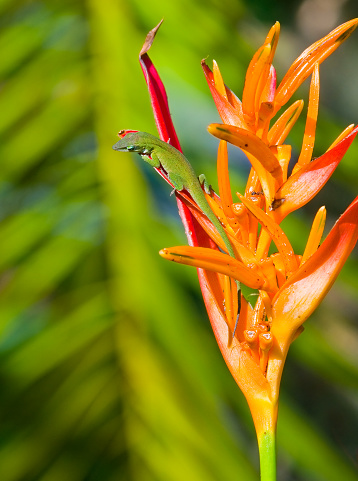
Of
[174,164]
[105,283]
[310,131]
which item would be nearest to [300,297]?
[310,131]

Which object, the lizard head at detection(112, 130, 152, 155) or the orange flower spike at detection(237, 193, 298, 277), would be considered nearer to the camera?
the orange flower spike at detection(237, 193, 298, 277)

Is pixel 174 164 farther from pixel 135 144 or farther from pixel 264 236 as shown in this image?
pixel 264 236

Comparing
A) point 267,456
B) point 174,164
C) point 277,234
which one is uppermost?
point 174,164

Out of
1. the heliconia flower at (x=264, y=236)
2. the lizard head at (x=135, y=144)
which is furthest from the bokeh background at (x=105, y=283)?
the heliconia flower at (x=264, y=236)

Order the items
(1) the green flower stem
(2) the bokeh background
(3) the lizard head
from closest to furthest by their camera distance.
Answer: (1) the green flower stem < (3) the lizard head < (2) the bokeh background

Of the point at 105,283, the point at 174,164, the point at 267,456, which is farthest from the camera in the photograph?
the point at 105,283

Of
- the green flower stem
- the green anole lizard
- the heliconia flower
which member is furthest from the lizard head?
the green flower stem

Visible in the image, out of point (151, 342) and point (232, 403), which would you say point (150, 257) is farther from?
point (232, 403)

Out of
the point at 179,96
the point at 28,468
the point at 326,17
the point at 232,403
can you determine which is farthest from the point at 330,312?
the point at 326,17

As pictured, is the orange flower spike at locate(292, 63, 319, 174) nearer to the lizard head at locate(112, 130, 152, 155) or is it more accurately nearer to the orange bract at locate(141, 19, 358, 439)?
the orange bract at locate(141, 19, 358, 439)
